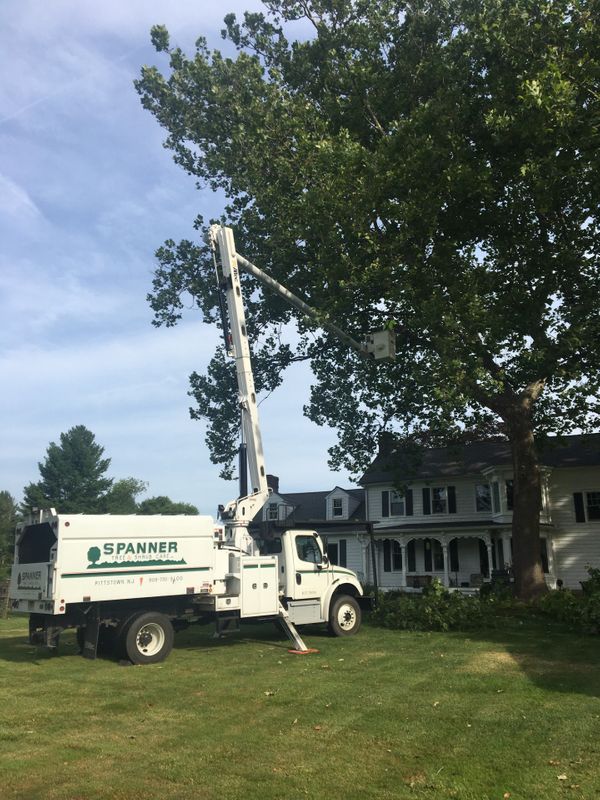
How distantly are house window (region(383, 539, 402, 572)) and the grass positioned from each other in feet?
85.5

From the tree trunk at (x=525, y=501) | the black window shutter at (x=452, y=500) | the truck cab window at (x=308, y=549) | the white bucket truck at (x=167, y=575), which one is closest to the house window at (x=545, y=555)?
the black window shutter at (x=452, y=500)

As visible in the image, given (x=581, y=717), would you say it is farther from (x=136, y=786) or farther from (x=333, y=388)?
(x=333, y=388)

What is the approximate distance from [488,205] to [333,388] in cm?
1005

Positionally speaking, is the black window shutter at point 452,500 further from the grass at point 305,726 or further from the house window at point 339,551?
the grass at point 305,726

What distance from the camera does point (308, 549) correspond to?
16.1 m

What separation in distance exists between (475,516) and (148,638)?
27968 millimetres

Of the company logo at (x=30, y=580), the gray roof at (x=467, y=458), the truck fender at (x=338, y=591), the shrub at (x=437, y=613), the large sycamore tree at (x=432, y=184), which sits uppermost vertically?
the large sycamore tree at (x=432, y=184)

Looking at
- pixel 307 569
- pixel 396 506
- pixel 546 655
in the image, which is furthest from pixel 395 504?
pixel 546 655

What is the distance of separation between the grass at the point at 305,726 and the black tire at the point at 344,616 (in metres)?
2.28

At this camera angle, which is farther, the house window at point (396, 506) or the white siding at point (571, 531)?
the house window at point (396, 506)

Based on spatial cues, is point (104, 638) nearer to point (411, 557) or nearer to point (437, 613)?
point (437, 613)

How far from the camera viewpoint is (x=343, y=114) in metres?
21.8

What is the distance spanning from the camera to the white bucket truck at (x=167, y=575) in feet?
41.1

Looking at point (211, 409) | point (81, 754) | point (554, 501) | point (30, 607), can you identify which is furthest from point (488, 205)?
point (554, 501)
